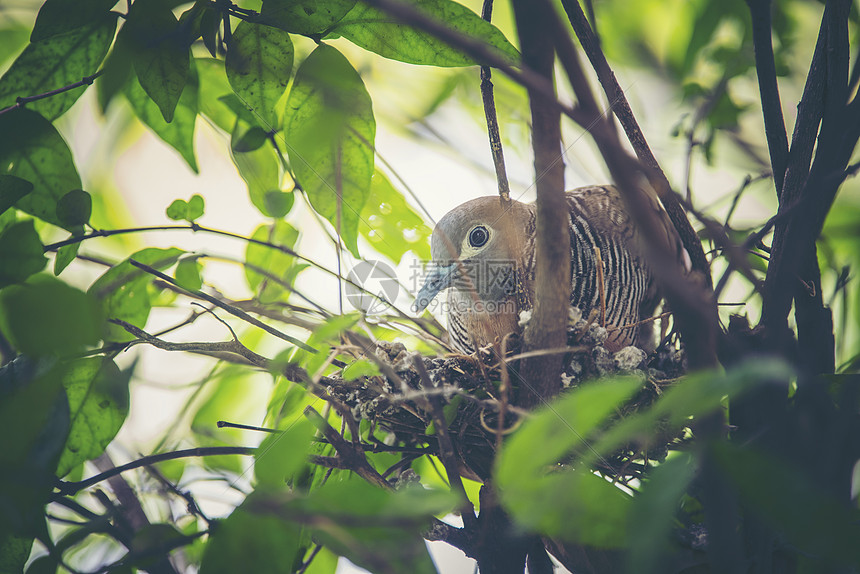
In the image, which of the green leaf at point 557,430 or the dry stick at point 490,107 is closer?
the green leaf at point 557,430

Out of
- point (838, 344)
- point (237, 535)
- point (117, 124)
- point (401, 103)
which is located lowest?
point (237, 535)

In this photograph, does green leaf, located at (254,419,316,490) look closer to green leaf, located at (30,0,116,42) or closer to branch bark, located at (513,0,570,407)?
branch bark, located at (513,0,570,407)

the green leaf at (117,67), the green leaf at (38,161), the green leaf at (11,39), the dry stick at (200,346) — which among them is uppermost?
the green leaf at (11,39)

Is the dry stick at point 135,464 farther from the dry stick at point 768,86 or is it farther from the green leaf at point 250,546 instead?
the dry stick at point 768,86

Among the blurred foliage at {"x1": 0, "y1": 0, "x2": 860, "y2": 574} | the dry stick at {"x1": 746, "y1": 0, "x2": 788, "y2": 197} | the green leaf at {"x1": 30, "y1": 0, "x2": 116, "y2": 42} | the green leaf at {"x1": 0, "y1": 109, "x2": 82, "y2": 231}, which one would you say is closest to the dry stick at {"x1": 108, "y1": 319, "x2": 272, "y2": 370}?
the blurred foliage at {"x1": 0, "y1": 0, "x2": 860, "y2": 574}

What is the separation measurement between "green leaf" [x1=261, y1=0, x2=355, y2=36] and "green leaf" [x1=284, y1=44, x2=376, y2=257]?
30mm

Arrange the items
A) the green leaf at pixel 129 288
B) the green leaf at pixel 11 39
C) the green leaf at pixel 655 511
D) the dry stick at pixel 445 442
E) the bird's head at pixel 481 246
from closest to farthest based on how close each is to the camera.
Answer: the green leaf at pixel 655 511 → the dry stick at pixel 445 442 → the green leaf at pixel 129 288 → the green leaf at pixel 11 39 → the bird's head at pixel 481 246

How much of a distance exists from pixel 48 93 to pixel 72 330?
0.83 ft

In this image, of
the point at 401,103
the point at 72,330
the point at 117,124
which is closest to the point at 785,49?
the point at 401,103

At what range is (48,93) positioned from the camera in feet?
1.32

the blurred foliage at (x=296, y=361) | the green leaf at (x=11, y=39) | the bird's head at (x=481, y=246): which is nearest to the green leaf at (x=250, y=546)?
the blurred foliage at (x=296, y=361)

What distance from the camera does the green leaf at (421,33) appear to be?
378 mm

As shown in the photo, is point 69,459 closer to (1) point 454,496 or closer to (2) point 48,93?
(2) point 48,93

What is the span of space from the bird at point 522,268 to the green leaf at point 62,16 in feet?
1.23
